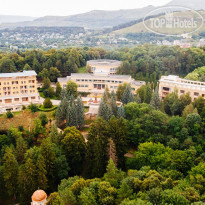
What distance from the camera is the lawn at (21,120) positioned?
35500 millimetres

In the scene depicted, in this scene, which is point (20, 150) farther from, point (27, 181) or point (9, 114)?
point (9, 114)

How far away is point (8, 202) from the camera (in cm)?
2645

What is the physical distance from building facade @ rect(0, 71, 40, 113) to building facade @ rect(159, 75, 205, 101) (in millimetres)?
21639

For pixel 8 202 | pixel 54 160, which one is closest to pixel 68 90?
pixel 54 160

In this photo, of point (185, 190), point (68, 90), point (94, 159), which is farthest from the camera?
point (68, 90)

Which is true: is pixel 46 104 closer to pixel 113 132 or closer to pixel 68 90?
pixel 68 90

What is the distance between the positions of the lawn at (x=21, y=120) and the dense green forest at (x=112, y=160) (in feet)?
5.24

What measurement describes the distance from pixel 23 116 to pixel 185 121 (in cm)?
2213

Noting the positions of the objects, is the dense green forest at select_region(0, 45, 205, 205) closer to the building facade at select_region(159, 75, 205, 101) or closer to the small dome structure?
the small dome structure

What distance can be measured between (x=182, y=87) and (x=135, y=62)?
19.5m

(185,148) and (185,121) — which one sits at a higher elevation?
(185,121)

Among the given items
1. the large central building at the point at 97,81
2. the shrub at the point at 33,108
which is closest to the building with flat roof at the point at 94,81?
the large central building at the point at 97,81

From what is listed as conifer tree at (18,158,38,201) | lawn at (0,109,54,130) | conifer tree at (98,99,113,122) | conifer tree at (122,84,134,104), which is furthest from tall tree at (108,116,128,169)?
lawn at (0,109,54,130)

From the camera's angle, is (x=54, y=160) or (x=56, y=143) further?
(x=56, y=143)
